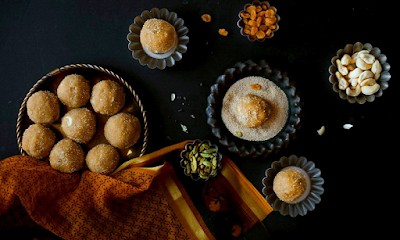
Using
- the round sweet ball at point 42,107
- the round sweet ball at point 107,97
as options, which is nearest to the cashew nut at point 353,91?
the round sweet ball at point 107,97

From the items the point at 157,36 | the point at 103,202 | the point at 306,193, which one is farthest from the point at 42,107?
the point at 306,193

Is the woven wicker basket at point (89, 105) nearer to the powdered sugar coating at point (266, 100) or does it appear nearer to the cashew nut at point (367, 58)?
the powdered sugar coating at point (266, 100)

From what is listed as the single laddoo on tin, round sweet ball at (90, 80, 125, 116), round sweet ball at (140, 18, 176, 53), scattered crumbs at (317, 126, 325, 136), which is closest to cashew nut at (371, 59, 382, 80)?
scattered crumbs at (317, 126, 325, 136)

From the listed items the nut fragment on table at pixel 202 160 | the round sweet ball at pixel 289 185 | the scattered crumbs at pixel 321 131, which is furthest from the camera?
the scattered crumbs at pixel 321 131

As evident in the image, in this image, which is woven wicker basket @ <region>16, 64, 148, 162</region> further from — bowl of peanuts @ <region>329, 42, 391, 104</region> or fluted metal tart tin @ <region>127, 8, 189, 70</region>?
bowl of peanuts @ <region>329, 42, 391, 104</region>

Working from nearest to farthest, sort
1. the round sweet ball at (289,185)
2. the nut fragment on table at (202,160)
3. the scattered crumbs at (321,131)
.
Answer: the round sweet ball at (289,185)
the nut fragment on table at (202,160)
the scattered crumbs at (321,131)

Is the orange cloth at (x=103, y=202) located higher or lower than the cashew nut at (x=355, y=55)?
lower

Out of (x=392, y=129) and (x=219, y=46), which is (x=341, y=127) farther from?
(x=219, y=46)
